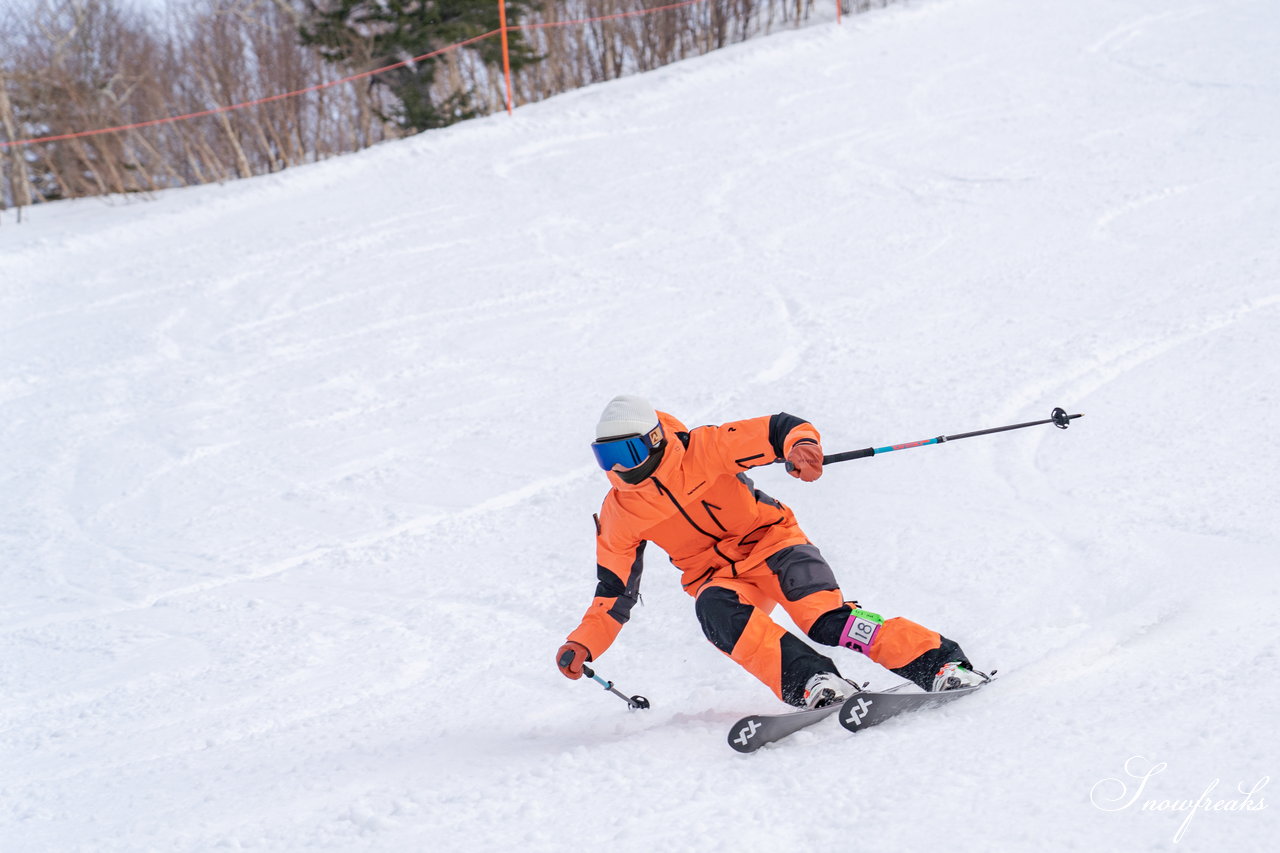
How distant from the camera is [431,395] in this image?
24.0 feet

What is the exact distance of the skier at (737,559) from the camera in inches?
129

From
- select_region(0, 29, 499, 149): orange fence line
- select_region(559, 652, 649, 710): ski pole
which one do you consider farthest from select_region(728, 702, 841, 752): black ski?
select_region(0, 29, 499, 149): orange fence line

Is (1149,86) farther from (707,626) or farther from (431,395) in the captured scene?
(707,626)

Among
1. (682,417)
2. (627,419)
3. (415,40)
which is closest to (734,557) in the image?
(627,419)

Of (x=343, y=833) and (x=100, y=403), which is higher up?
(x=100, y=403)

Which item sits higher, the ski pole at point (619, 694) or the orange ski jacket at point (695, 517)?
the orange ski jacket at point (695, 517)

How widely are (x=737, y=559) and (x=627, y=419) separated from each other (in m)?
0.65

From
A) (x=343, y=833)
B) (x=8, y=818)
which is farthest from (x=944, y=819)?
(x=8, y=818)

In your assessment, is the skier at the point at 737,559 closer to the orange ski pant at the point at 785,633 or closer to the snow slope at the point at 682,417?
the orange ski pant at the point at 785,633

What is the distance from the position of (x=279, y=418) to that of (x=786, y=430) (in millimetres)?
4717

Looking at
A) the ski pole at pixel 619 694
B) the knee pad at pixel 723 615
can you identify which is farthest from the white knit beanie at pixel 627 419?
the ski pole at pixel 619 694

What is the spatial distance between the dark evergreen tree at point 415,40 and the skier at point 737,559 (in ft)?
39.3

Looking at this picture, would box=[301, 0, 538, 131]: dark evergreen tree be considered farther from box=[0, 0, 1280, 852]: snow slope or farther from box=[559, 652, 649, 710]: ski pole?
box=[559, 652, 649, 710]: ski pole

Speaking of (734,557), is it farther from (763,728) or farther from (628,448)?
(763,728)
